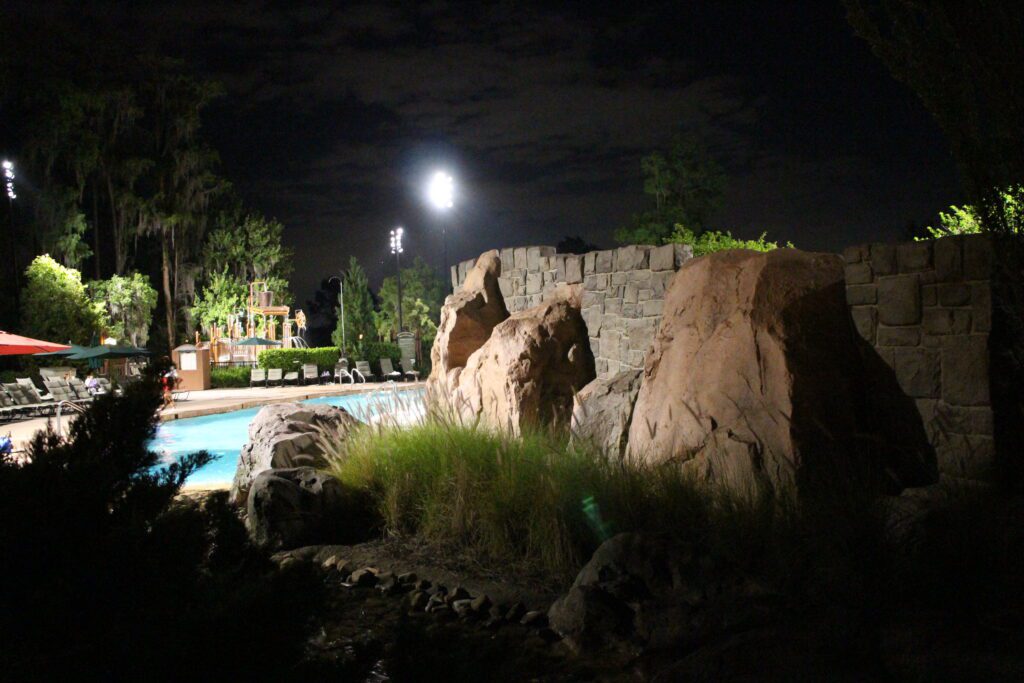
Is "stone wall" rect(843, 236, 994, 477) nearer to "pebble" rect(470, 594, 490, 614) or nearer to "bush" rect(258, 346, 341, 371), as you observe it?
"pebble" rect(470, 594, 490, 614)

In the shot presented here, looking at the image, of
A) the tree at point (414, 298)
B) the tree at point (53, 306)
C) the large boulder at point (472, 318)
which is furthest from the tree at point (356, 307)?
the large boulder at point (472, 318)

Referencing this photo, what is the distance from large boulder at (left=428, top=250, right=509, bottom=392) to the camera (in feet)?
34.0

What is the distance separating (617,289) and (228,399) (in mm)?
13153

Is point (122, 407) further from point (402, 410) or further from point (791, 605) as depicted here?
point (402, 410)

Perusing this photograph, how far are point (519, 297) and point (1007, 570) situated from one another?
705cm

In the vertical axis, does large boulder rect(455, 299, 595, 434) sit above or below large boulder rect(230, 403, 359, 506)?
above

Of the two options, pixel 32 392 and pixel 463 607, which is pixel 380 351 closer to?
pixel 32 392

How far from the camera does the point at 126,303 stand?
977 inches

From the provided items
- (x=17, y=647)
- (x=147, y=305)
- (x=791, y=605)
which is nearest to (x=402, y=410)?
(x=791, y=605)

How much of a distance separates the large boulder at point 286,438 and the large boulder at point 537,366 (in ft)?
4.54

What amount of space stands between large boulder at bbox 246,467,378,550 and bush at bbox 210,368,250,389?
19.0 m

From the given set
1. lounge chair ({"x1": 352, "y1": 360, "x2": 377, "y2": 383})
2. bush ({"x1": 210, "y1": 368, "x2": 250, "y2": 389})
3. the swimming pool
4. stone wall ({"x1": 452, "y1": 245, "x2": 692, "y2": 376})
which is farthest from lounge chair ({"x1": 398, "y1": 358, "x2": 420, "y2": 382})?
stone wall ({"x1": 452, "y1": 245, "x2": 692, "y2": 376})

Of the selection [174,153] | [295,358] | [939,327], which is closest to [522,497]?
[939,327]

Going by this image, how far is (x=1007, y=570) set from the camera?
136 inches
